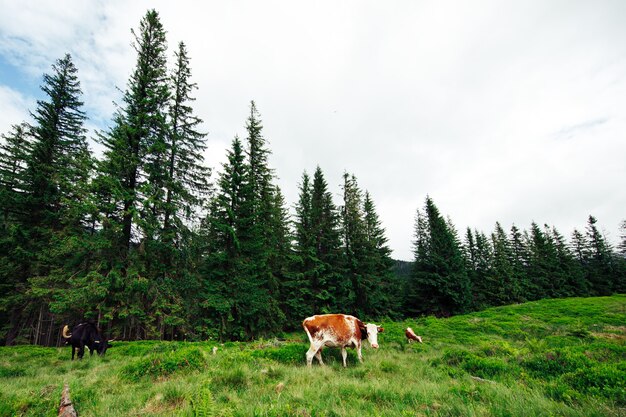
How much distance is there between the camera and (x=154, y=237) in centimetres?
1546

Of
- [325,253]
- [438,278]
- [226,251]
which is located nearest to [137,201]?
[226,251]

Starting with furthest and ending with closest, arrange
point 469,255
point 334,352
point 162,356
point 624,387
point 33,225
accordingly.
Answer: point 469,255, point 33,225, point 334,352, point 162,356, point 624,387

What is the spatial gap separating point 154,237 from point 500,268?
173 feet

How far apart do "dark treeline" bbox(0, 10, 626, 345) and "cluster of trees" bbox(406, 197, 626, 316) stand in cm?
887

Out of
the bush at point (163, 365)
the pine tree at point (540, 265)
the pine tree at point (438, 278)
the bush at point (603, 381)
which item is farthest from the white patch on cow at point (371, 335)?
the pine tree at point (540, 265)

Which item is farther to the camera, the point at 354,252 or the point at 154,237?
the point at 354,252

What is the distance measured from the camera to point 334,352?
9.33 meters

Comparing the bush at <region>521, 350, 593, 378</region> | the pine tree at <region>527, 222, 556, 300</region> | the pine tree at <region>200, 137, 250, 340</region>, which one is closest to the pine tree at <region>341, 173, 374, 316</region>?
the pine tree at <region>200, 137, 250, 340</region>

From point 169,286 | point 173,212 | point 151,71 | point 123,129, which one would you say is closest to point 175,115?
point 151,71

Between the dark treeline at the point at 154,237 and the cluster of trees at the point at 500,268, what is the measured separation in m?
8.87

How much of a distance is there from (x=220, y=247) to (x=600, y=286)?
7648 cm

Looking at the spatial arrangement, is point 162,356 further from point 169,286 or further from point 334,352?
point 169,286

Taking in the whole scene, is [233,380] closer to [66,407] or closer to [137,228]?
[66,407]

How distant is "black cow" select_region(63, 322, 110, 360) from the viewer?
397 inches
